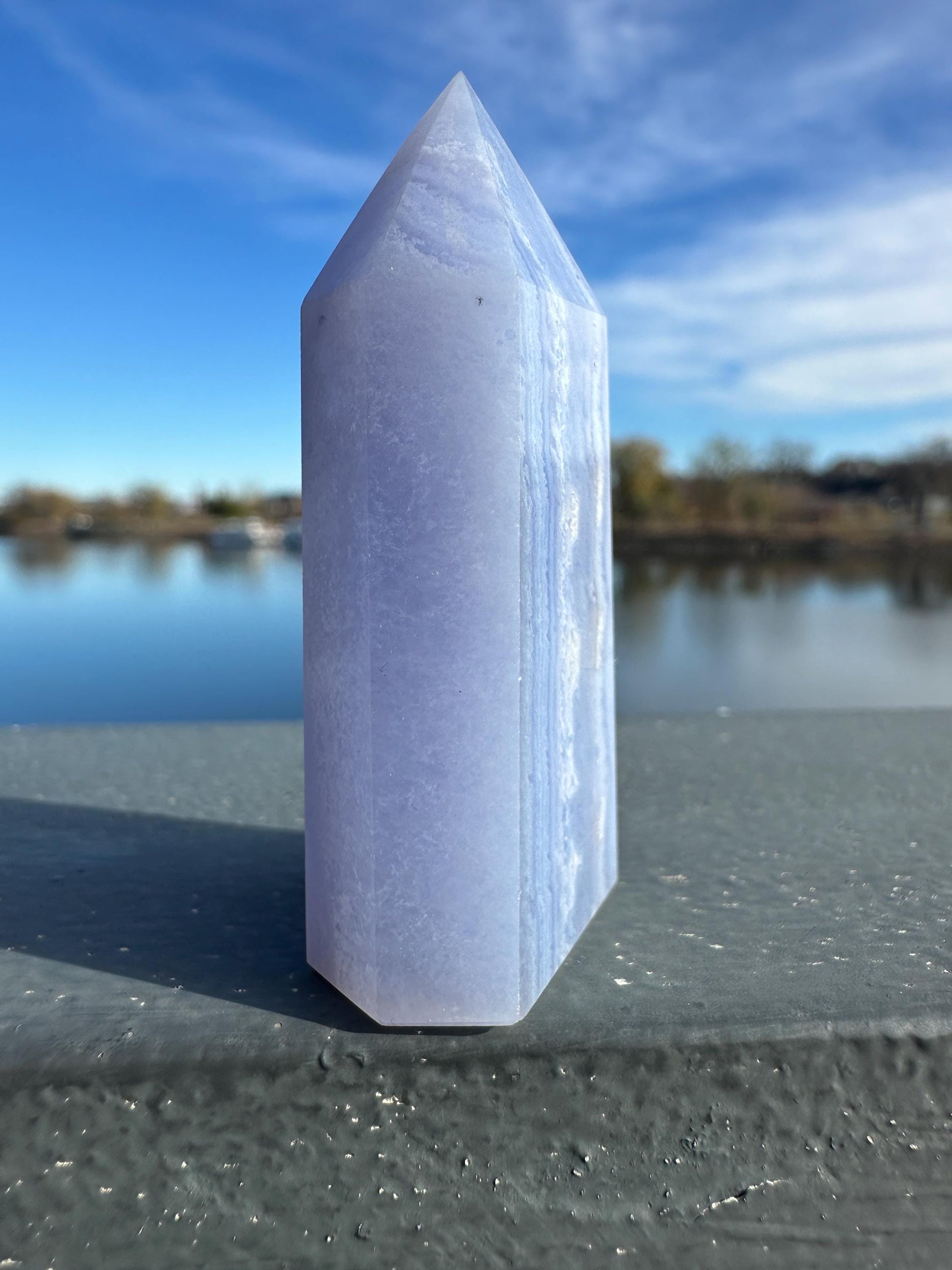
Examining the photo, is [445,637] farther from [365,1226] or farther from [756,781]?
[756,781]

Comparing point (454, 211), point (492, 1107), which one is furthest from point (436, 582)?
point (492, 1107)

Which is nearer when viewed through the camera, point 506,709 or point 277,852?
point 506,709

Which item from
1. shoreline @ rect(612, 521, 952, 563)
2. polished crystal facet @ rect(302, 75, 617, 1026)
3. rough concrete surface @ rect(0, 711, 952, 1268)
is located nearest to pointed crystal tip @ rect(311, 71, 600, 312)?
polished crystal facet @ rect(302, 75, 617, 1026)

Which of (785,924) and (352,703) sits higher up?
(352,703)

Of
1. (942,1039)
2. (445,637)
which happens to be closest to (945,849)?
(942,1039)

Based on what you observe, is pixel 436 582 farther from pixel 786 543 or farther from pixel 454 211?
pixel 786 543

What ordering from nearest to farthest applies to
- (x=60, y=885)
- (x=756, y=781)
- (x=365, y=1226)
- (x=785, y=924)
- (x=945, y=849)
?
(x=365, y=1226)
(x=785, y=924)
(x=60, y=885)
(x=945, y=849)
(x=756, y=781)

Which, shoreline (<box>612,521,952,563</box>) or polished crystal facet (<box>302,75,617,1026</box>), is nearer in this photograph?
polished crystal facet (<box>302,75,617,1026</box>)

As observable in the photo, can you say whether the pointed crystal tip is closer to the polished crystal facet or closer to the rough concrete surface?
the polished crystal facet

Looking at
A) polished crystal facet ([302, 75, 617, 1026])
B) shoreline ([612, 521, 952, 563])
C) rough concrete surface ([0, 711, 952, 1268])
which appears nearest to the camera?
rough concrete surface ([0, 711, 952, 1268])
